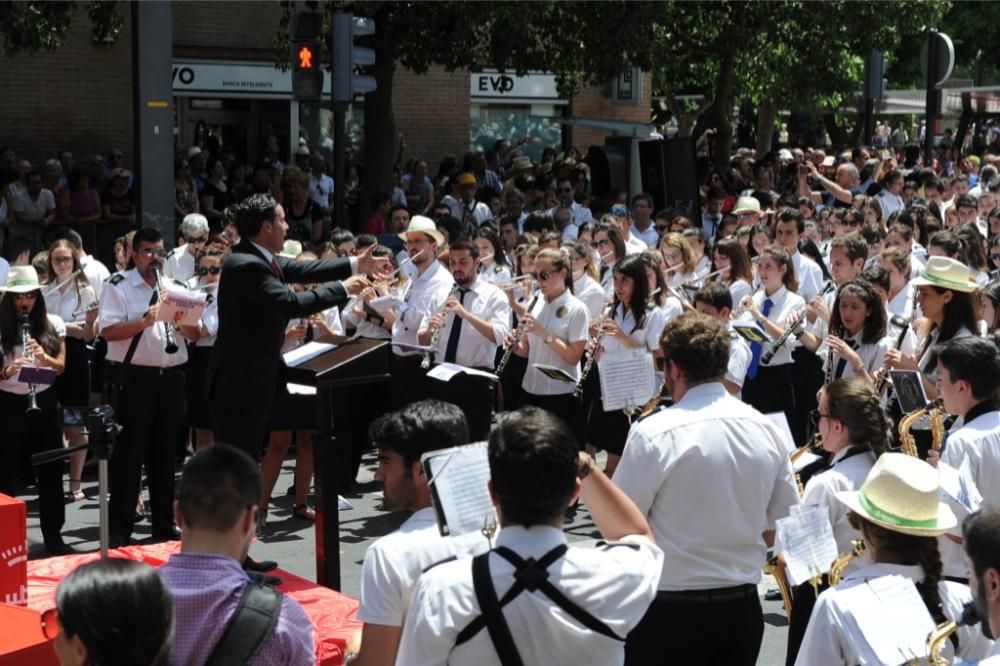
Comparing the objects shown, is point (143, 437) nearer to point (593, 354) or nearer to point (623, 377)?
point (593, 354)

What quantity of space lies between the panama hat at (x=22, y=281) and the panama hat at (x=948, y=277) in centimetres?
536

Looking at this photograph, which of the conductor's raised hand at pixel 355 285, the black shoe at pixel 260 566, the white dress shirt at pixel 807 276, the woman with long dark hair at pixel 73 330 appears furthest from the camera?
the white dress shirt at pixel 807 276

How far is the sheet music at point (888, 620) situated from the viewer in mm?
3789

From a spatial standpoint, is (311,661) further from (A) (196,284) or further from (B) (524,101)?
(B) (524,101)

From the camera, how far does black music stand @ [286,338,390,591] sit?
6410 mm

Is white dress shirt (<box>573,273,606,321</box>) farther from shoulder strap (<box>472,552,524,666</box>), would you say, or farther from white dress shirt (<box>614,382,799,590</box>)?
shoulder strap (<box>472,552,524,666</box>)

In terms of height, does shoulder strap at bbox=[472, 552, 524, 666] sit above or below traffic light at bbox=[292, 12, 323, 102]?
below

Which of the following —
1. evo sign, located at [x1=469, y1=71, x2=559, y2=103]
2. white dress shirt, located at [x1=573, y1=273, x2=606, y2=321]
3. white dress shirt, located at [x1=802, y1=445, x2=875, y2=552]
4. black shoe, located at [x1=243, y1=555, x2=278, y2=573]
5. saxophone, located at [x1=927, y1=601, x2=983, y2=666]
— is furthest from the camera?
evo sign, located at [x1=469, y1=71, x2=559, y2=103]

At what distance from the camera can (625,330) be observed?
9703 mm

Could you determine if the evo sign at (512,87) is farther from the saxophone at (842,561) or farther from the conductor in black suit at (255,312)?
the saxophone at (842,561)

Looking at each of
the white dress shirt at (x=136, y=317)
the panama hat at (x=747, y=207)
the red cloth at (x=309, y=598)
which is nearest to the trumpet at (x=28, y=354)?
the white dress shirt at (x=136, y=317)

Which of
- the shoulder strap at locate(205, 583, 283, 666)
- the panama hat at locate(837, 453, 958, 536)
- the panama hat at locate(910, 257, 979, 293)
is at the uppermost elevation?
the panama hat at locate(910, 257, 979, 293)

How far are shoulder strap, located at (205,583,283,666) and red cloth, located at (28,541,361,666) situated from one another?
224 cm

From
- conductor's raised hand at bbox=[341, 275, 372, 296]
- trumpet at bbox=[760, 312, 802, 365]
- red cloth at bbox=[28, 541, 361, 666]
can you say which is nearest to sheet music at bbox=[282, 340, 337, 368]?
conductor's raised hand at bbox=[341, 275, 372, 296]
